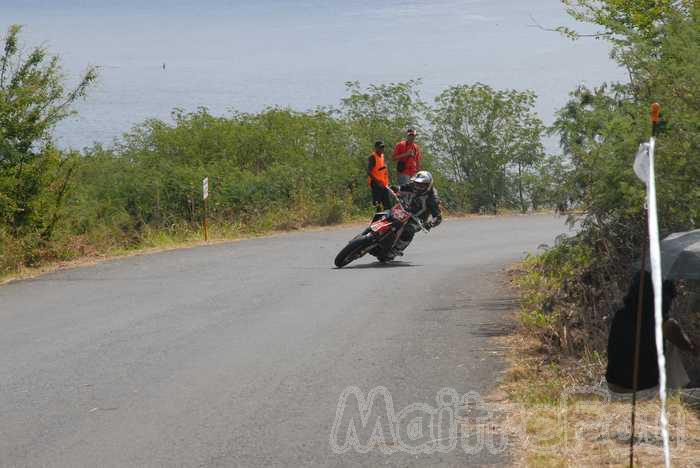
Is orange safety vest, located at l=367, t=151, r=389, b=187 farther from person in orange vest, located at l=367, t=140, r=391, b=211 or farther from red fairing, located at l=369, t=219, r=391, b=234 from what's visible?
red fairing, located at l=369, t=219, r=391, b=234

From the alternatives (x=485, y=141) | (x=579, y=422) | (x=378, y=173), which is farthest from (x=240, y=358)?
(x=485, y=141)

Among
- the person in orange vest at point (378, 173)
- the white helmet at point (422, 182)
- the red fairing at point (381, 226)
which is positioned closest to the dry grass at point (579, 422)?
the red fairing at point (381, 226)

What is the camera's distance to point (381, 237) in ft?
66.0

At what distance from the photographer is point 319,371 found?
11.0 meters

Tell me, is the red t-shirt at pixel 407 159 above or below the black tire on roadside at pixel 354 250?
above

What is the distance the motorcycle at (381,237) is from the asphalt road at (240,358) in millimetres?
353

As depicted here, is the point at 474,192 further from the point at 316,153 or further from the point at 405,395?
the point at 405,395

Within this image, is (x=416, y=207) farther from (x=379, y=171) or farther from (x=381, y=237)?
(x=379, y=171)

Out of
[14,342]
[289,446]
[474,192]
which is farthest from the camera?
[474,192]

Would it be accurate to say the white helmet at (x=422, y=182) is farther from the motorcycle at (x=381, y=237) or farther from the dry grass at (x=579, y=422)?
the dry grass at (x=579, y=422)

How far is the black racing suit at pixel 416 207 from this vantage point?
20.2 m

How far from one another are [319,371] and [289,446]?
266 centimetres

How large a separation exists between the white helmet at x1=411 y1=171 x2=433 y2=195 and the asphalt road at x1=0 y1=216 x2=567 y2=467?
1.27m

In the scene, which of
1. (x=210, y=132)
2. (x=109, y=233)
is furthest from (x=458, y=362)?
(x=210, y=132)
